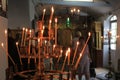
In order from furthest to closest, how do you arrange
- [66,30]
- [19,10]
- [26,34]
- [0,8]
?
[66,30]
[19,10]
[0,8]
[26,34]

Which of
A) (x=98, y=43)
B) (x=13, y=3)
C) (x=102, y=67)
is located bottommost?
(x=102, y=67)

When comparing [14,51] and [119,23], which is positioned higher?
[119,23]

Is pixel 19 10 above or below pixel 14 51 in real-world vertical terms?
above

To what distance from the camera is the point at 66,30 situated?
42.0 feet

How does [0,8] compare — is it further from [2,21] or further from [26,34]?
[26,34]

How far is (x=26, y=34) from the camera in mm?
2262

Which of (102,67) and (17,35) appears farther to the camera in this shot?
(102,67)

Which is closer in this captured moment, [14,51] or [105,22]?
[14,51]

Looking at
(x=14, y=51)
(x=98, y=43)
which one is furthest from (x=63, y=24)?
(x=14, y=51)

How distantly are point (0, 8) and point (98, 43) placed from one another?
27.5ft

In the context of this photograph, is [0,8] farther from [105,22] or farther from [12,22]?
[105,22]

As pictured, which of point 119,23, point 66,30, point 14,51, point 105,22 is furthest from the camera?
point 66,30

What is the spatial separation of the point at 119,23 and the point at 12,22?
13.4 feet

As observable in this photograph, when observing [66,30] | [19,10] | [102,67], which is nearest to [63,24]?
[66,30]
